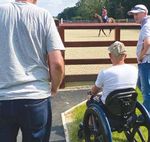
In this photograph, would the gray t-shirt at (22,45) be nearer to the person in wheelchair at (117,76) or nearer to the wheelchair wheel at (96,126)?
the wheelchair wheel at (96,126)

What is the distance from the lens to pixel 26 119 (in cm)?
338

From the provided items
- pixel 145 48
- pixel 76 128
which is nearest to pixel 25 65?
pixel 145 48

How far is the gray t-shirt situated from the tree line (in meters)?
65.2

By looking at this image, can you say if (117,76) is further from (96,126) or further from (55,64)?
(55,64)

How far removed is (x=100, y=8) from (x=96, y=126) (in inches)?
3679

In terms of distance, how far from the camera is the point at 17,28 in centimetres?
339

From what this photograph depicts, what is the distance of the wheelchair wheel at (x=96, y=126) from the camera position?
4.88 meters

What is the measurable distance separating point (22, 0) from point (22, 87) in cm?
63

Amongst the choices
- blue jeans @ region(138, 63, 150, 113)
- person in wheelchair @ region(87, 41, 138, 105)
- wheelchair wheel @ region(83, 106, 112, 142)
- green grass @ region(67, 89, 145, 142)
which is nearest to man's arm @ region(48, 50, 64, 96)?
wheelchair wheel @ region(83, 106, 112, 142)

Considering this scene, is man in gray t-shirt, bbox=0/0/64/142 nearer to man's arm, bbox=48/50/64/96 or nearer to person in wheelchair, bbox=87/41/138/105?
man's arm, bbox=48/50/64/96

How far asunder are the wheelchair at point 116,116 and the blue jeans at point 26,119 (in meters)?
1.52

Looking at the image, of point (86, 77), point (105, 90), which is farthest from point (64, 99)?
point (105, 90)

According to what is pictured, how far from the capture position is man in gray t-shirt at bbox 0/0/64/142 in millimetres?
3383

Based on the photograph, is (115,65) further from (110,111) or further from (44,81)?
(44,81)
